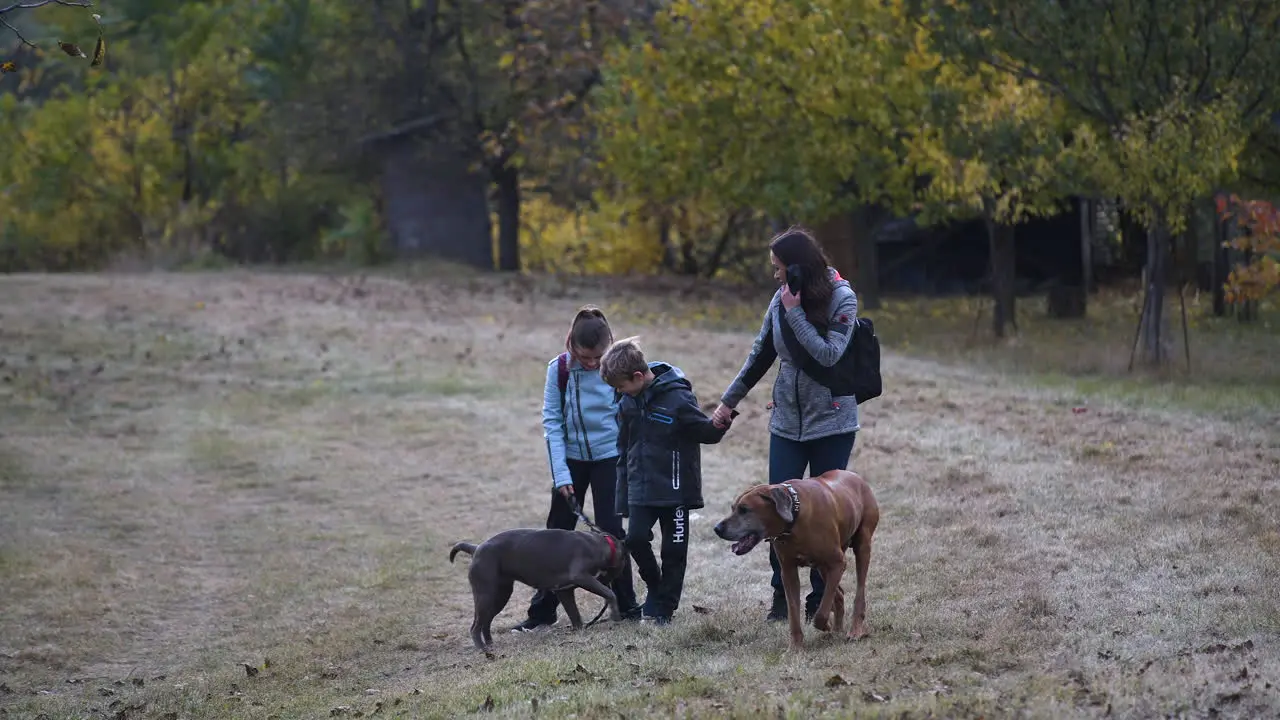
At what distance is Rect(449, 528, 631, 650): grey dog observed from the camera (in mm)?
7535

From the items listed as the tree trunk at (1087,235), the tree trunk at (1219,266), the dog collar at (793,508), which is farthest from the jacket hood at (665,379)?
the tree trunk at (1087,235)

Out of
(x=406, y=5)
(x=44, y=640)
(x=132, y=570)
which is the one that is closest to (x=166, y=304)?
(x=406, y=5)

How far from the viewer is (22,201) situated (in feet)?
115

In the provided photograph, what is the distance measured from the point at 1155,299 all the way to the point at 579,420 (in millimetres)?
11379

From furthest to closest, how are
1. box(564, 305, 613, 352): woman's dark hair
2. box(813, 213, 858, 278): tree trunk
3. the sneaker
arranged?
box(813, 213, 858, 278): tree trunk
the sneaker
box(564, 305, 613, 352): woman's dark hair

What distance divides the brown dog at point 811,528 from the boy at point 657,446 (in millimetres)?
708

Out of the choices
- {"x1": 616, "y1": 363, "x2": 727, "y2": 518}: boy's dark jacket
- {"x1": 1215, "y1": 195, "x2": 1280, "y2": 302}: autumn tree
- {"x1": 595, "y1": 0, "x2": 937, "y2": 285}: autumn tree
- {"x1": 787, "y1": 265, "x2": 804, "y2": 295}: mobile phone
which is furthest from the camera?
{"x1": 595, "y1": 0, "x2": 937, "y2": 285}: autumn tree

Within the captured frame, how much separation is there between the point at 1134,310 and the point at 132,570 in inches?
687

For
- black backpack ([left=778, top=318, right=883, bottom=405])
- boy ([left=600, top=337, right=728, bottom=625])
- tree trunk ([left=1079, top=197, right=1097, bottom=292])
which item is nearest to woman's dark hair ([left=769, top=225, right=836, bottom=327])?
black backpack ([left=778, top=318, right=883, bottom=405])

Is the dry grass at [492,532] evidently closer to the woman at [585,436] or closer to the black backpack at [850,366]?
the woman at [585,436]

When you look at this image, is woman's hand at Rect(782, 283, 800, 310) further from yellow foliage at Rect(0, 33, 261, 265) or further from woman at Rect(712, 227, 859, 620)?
yellow foliage at Rect(0, 33, 261, 265)

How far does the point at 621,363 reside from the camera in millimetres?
7109

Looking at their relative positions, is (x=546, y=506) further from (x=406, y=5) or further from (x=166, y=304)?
(x=406, y=5)

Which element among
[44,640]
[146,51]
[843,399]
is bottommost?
Result: [44,640]
